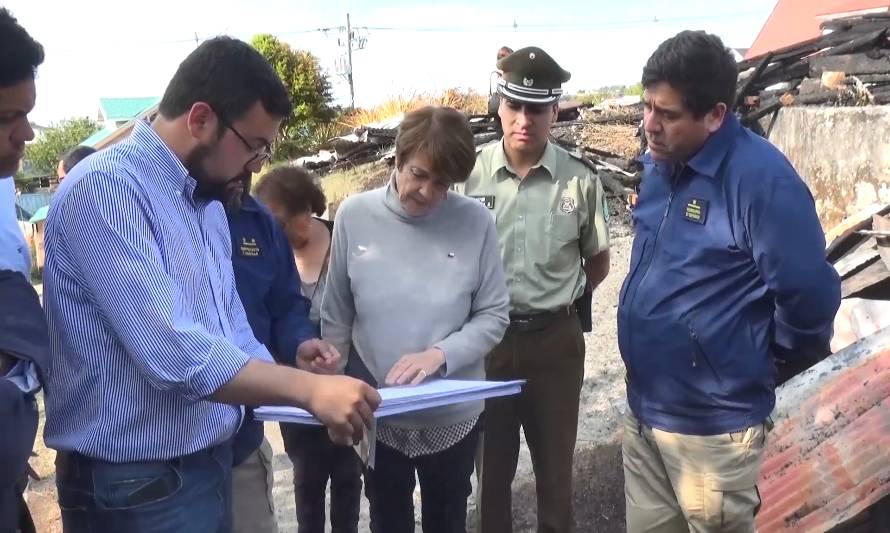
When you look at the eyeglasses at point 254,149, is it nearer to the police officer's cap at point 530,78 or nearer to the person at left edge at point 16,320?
the person at left edge at point 16,320

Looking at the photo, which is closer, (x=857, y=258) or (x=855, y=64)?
(x=857, y=258)

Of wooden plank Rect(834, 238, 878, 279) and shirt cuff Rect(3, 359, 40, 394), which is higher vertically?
shirt cuff Rect(3, 359, 40, 394)

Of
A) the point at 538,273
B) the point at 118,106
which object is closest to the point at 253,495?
the point at 538,273

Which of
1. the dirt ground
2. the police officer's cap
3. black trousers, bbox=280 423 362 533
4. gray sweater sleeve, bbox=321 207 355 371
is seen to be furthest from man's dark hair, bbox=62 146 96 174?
the police officer's cap

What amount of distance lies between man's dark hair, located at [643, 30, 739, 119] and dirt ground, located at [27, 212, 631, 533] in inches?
87.4

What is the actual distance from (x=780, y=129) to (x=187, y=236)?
7.77m

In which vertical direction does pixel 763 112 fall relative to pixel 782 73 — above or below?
below

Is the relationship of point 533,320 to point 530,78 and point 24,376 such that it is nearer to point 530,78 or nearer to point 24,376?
point 530,78

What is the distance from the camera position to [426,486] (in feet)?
8.39

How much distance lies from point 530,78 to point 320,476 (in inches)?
75.4

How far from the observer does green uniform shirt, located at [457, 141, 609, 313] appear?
305 cm

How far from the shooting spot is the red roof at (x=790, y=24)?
55.2ft

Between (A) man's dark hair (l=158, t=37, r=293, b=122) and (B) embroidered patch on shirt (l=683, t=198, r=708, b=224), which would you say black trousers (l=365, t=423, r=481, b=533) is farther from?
(A) man's dark hair (l=158, t=37, r=293, b=122)

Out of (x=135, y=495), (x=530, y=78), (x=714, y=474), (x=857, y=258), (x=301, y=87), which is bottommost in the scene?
(x=301, y=87)
